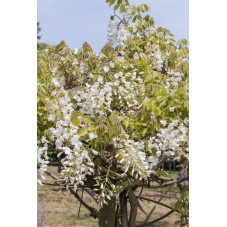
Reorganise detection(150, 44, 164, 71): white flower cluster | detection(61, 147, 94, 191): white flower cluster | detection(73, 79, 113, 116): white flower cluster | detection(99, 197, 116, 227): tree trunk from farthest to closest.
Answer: detection(99, 197, 116, 227): tree trunk
detection(150, 44, 164, 71): white flower cluster
detection(73, 79, 113, 116): white flower cluster
detection(61, 147, 94, 191): white flower cluster

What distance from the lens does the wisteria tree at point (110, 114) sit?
1.23 m

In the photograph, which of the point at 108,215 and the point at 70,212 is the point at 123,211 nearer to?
the point at 108,215

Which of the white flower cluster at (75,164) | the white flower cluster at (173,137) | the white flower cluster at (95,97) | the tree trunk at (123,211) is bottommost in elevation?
the tree trunk at (123,211)

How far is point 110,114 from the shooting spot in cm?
152

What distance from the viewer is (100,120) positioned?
50.4 inches

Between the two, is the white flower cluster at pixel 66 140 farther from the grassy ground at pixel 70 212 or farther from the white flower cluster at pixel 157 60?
the grassy ground at pixel 70 212

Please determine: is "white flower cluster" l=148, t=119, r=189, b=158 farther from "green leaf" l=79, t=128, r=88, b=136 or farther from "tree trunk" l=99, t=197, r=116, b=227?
"tree trunk" l=99, t=197, r=116, b=227

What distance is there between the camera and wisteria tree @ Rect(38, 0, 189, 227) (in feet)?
4.02

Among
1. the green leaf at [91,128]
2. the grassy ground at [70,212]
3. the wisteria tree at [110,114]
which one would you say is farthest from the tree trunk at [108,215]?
the grassy ground at [70,212]

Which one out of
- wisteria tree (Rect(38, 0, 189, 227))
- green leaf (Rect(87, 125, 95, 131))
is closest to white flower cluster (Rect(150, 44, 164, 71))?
wisteria tree (Rect(38, 0, 189, 227))
